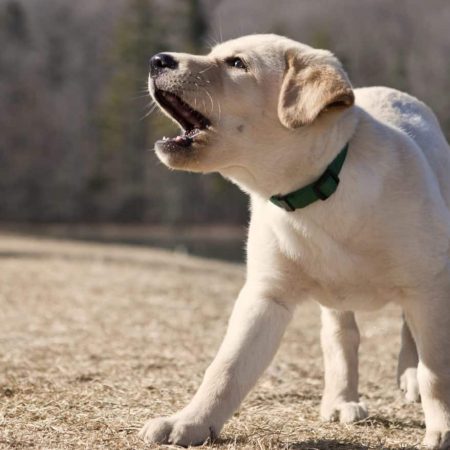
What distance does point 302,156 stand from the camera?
11.6ft

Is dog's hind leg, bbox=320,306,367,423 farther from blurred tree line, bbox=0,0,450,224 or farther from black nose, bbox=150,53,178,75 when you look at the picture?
blurred tree line, bbox=0,0,450,224

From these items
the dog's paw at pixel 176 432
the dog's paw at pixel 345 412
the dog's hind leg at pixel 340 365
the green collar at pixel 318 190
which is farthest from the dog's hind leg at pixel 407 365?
the dog's paw at pixel 176 432

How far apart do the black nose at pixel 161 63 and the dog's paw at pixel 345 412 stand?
1809 millimetres

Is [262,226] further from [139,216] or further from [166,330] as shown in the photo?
[139,216]

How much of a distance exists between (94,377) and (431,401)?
2.08 m

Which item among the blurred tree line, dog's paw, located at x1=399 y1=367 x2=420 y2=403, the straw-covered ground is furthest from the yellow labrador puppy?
the blurred tree line

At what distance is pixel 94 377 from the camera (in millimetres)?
4941

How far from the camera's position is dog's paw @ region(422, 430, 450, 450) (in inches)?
138

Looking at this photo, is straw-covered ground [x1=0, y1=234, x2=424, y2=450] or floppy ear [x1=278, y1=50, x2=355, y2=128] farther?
straw-covered ground [x1=0, y1=234, x2=424, y2=450]

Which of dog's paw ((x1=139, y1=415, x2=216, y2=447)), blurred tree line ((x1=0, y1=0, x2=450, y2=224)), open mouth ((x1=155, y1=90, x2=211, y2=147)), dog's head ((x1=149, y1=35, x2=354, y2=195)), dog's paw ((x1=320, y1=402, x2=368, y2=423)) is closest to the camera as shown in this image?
dog's paw ((x1=139, y1=415, x2=216, y2=447))

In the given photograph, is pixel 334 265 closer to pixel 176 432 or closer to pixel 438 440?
pixel 438 440

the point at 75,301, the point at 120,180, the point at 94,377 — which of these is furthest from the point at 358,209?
the point at 120,180

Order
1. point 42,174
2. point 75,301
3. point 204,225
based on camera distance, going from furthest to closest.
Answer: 1. point 42,174
2. point 204,225
3. point 75,301

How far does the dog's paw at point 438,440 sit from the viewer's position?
3.51 m
